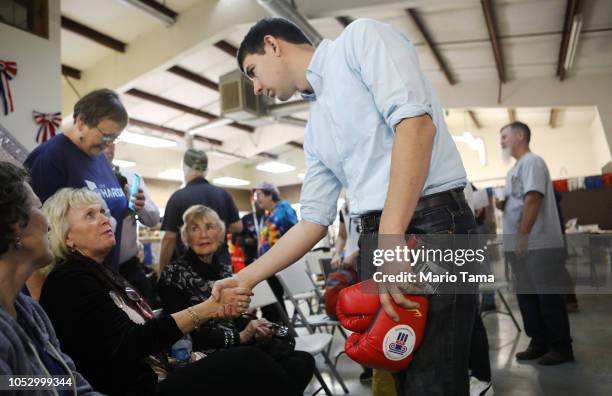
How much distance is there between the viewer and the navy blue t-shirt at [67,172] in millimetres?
1998

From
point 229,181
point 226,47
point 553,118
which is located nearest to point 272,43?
point 226,47

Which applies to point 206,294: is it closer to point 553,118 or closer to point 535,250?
point 535,250

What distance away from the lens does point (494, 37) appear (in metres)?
6.43

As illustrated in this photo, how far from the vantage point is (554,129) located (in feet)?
42.9

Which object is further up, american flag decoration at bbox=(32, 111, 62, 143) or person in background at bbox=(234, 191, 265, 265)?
american flag decoration at bbox=(32, 111, 62, 143)

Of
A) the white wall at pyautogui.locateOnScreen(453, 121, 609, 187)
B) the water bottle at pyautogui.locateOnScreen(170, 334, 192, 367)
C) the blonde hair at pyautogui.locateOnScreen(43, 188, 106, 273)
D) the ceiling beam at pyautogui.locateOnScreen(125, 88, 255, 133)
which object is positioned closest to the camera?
the blonde hair at pyautogui.locateOnScreen(43, 188, 106, 273)

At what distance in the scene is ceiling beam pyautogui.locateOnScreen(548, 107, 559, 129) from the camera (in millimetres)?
11550

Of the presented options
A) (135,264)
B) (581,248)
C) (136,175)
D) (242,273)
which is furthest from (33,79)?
(581,248)

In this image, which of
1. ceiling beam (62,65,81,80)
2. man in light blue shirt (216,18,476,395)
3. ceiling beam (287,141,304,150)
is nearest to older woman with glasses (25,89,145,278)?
man in light blue shirt (216,18,476,395)

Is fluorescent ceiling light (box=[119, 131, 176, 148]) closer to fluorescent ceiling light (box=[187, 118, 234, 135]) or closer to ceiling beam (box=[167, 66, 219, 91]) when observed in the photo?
fluorescent ceiling light (box=[187, 118, 234, 135])

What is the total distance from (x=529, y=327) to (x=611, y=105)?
6.26 m

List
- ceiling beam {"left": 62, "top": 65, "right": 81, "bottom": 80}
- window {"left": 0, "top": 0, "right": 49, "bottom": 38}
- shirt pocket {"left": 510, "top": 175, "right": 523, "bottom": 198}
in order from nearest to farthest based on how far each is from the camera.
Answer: window {"left": 0, "top": 0, "right": 49, "bottom": 38} < shirt pocket {"left": 510, "top": 175, "right": 523, "bottom": 198} < ceiling beam {"left": 62, "top": 65, "right": 81, "bottom": 80}

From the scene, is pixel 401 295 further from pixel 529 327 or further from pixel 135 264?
pixel 529 327

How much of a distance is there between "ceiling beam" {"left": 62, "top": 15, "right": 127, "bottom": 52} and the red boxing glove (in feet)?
21.3
